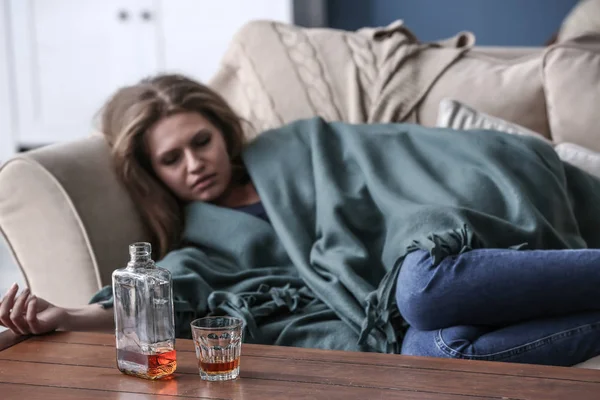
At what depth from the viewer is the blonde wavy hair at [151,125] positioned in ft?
6.08

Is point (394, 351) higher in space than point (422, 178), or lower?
lower

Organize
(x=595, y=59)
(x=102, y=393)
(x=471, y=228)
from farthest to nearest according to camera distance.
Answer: (x=595, y=59) < (x=471, y=228) < (x=102, y=393)

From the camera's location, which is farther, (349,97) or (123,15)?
(123,15)

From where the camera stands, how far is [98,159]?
1.85 metres

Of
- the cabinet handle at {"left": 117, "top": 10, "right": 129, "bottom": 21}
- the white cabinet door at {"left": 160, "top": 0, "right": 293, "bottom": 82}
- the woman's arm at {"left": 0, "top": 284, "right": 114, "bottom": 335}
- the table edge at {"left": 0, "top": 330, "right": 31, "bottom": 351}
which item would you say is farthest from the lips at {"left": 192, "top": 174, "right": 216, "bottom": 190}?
the cabinet handle at {"left": 117, "top": 10, "right": 129, "bottom": 21}

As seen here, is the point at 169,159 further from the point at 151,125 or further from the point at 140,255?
the point at 140,255

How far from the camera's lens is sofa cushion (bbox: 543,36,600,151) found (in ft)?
6.75

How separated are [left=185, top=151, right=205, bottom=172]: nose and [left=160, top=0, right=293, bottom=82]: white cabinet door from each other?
1755 millimetres

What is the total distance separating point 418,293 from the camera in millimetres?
1365

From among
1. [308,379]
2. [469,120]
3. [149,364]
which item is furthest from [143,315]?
[469,120]

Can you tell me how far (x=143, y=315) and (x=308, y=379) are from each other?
0.22 metres

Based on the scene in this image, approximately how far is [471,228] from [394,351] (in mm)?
244

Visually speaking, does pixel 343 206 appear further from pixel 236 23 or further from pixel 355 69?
pixel 236 23

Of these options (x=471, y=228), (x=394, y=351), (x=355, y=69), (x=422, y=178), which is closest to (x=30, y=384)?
(x=394, y=351)
